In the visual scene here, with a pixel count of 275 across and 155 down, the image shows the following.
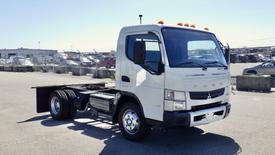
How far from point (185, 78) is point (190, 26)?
156cm

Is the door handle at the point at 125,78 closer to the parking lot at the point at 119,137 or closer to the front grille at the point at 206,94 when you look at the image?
the parking lot at the point at 119,137

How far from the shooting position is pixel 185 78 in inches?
222

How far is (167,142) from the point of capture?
6574 mm

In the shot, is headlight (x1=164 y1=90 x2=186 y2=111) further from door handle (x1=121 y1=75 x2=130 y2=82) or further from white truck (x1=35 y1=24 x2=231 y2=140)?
door handle (x1=121 y1=75 x2=130 y2=82)

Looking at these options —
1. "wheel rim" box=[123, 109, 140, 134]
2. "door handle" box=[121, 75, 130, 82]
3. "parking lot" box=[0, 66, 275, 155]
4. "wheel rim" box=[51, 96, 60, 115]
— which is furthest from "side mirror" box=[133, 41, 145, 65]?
"wheel rim" box=[51, 96, 60, 115]

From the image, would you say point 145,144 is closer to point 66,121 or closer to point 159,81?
point 159,81

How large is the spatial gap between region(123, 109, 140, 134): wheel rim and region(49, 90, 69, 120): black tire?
271 centimetres

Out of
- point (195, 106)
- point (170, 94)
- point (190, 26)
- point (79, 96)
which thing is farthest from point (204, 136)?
point (79, 96)

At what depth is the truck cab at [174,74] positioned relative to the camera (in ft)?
18.6

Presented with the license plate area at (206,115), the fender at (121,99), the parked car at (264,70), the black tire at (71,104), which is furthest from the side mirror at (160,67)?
the parked car at (264,70)

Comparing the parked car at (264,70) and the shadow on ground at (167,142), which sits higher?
the parked car at (264,70)

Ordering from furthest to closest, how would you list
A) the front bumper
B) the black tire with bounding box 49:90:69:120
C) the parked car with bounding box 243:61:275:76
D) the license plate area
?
1. the parked car with bounding box 243:61:275:76
2. the black tire with bounding box 49:90:69:120
3. the license plate area
4. the front bumper

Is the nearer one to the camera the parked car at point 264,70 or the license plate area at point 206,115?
the license plate area at point 206,115

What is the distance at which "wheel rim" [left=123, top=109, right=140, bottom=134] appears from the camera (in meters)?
6.45
